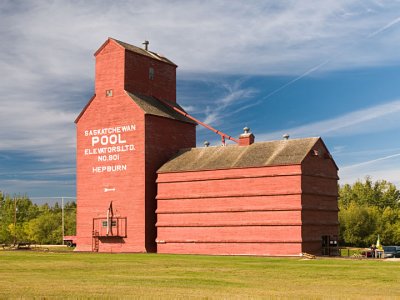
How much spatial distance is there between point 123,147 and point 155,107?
17.4 ft

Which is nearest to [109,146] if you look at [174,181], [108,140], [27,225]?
[108,140]

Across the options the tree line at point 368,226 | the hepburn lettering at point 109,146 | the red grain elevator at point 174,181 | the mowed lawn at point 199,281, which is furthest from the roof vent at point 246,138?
the tree line at point 368,226

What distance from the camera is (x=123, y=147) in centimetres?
6034

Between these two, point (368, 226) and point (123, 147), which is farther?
point (368, 226)

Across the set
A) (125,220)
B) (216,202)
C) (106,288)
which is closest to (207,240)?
(216,202)

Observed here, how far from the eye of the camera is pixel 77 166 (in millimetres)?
63906

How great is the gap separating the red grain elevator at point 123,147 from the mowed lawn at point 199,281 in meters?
20.2

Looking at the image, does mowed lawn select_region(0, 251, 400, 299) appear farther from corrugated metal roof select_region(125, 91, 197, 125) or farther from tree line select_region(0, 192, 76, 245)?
tree line select_region(0, 192, 76, 245)

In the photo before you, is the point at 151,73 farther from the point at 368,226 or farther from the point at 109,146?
the point at 368,226

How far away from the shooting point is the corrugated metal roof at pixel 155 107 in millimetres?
60344

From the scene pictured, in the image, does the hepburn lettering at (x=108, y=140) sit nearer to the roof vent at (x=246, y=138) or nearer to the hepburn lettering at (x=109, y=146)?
the hepburn lettering at (x=109, y=146)

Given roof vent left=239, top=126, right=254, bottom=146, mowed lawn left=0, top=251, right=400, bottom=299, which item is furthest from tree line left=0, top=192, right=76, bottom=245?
mowed lawn left=0, top=251, right=400, bottom=299

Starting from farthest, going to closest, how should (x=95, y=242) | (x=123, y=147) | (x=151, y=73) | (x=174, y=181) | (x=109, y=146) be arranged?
(x=151, y=73) < (x=95, y=242) < (x=109, y=146) < (x=123, y=147) < (x=174, y=181)

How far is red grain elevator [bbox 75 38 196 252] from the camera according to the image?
2322 inches
